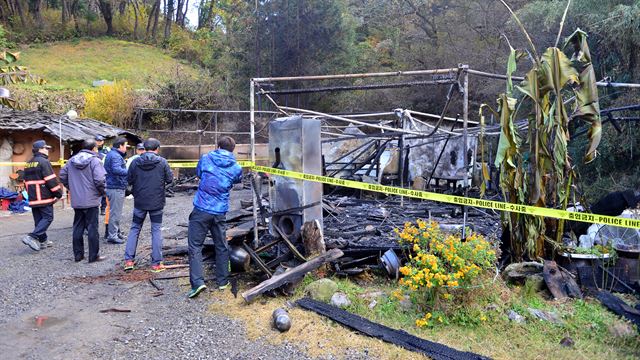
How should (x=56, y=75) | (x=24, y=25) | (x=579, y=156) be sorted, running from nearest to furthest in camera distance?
(x=579, y=156) → (x=56, y=75) → (x=24, y=25)

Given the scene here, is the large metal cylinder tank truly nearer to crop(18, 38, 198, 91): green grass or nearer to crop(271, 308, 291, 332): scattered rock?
crop(271, 308, 291, 332): scattered rock

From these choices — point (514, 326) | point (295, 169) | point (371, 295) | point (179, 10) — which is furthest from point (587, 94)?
point (179, 10)

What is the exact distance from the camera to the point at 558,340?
4301 millimetres

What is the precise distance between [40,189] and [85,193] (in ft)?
4.44

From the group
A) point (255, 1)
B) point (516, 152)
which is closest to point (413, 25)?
point (255, 1)

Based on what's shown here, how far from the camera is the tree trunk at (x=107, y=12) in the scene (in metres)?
38.8

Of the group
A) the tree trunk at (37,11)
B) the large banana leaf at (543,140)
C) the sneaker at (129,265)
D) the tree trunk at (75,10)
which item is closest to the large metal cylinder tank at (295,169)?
the sneaker at (129,265)

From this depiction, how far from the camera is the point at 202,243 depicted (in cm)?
564

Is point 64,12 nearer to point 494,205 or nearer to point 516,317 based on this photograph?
point 494,205

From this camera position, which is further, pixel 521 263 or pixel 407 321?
pixel 521 263

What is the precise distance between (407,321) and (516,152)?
2.61m

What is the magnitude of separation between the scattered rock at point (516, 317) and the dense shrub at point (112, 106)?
20758 mm

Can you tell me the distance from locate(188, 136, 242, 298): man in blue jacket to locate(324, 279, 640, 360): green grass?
5.67 ft

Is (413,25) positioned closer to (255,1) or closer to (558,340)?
(255,1)
